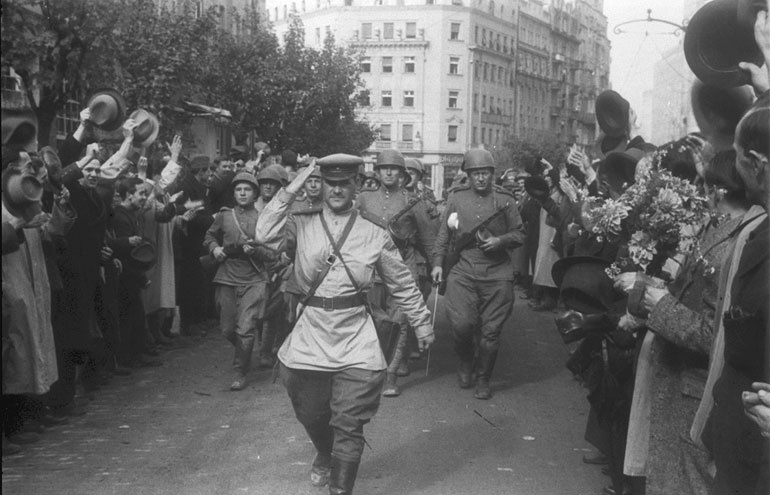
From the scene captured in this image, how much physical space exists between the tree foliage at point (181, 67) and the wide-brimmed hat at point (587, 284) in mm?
3111

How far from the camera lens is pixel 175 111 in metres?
22.7

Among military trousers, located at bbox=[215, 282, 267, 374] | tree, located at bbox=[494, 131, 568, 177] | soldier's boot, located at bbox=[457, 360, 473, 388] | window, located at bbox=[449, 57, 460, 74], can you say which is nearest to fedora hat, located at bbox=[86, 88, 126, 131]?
military trousers, located at bbox=[215, 282, 267, 374]

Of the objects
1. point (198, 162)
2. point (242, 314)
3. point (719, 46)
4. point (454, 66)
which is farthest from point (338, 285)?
point (454, 66)

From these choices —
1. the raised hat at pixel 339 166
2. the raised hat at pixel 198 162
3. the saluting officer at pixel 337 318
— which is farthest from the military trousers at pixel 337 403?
the raised hat at pixel 198 162

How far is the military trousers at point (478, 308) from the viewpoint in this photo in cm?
961

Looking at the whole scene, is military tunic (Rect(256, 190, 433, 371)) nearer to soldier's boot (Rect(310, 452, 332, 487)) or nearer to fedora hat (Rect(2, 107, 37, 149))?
soldier's boot (Rect(310, 452, 332, 487))

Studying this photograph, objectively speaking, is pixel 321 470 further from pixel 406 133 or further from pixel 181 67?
pixel 406 133

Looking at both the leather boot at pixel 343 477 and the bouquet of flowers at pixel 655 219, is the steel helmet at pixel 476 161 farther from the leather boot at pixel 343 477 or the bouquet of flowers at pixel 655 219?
the bouquet of flowers at pixel 655 219

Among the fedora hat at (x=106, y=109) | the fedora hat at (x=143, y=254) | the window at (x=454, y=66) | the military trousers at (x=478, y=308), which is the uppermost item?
the window at (x=454, y=66)

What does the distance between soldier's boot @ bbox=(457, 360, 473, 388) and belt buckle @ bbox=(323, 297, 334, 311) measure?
386cm

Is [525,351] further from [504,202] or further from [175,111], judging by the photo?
[175,111]

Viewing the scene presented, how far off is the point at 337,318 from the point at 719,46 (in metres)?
2.77

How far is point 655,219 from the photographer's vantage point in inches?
195

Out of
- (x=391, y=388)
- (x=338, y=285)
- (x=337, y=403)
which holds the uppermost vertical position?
(x=338, y=285)
